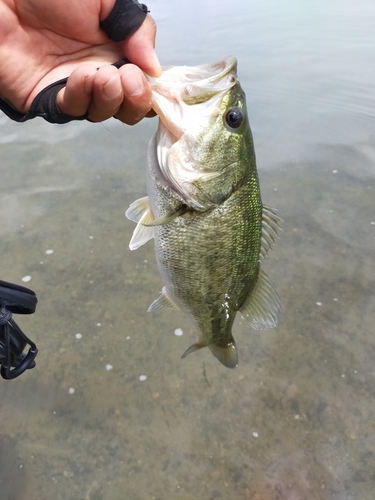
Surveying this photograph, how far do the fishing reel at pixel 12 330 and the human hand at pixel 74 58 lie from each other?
1.85 ft

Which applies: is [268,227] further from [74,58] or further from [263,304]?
[74,58]

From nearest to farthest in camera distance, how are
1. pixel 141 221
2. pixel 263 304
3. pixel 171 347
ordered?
1. pixel 141 221
2. pixel 263 304
3. pixel 171 347

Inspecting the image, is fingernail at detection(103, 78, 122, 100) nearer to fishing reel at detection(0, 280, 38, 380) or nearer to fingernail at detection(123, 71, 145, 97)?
fingernail at detection(123, 71, 145, 97)

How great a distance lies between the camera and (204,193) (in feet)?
3.59

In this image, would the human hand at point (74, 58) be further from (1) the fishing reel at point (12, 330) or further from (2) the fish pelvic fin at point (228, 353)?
(2) the fish pelvic fin at point (228, 353)

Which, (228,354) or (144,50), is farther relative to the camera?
(228,354)

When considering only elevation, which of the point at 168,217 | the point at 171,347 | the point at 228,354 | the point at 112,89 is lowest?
the point at 171,347

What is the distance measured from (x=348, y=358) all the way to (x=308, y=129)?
2633mm

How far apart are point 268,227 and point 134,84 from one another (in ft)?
1.98

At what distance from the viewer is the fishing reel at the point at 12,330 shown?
1.16 m

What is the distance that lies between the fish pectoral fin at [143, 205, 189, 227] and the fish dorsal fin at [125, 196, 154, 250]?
0.10m

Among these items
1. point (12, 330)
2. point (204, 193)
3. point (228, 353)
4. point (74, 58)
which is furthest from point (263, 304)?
point (74, 58)

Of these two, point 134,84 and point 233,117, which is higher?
point 134,84

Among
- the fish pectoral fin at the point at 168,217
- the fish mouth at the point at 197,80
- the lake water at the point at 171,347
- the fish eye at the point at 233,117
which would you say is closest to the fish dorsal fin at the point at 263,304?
the fish pectoral fin at the point at 168,217
